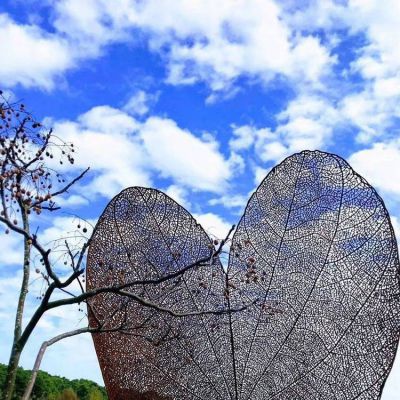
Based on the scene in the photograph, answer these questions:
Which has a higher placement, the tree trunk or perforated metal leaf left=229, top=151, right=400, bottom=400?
perforated metal leaf left=229, top=151, right=400, bottom=400

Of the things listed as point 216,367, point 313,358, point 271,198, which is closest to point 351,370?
point 313,358

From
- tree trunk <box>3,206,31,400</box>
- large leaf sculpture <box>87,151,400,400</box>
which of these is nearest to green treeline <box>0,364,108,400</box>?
large leaf sculpture <box>87,151,400,400</box>

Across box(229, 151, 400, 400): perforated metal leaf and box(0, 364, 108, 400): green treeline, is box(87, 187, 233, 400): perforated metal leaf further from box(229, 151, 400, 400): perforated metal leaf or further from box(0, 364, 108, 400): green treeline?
box(0, 364, 108, 400): green treeline

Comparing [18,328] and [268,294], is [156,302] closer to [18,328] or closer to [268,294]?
[268,294]

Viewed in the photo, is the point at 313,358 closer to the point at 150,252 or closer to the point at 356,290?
the point at 356,290

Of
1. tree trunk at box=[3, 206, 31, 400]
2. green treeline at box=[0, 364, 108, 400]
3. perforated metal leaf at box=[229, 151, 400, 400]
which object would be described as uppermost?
green treeline at box=[0, 364, 108, 400]

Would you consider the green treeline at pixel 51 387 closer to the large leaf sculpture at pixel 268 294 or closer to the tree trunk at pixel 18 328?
the large leaf sculpture at pixel 268 294

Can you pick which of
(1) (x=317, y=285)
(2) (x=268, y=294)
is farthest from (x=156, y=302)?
(1) (x=317, y=285)
